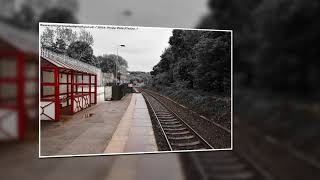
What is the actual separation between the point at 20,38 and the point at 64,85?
49 cm

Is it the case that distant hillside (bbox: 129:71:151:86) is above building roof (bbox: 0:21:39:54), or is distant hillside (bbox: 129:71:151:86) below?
below

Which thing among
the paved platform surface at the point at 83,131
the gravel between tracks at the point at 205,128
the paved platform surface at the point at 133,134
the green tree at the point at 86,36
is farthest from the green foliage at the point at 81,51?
the gravel between tracks at the point at 205,128

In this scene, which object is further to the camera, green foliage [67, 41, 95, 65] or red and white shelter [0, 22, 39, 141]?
green foliage [67, 41, 95, 65]

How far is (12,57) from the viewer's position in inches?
90.6

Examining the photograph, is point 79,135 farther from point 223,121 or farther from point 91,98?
point 223,121

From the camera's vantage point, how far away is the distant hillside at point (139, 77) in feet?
9.45

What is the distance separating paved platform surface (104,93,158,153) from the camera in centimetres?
267

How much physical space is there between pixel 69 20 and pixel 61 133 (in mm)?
871

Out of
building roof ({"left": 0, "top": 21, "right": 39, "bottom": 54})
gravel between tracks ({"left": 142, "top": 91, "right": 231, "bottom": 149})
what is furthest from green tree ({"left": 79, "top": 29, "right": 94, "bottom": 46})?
gravel between tracks ({"left": 142, "top": 91, "right": 231, "bottom": 149})

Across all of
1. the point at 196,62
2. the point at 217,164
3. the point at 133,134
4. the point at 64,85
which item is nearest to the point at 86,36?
the point at 64,85

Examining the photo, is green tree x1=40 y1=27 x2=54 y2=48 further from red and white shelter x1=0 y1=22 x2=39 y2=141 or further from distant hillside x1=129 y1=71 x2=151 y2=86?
distant hillside x1=129 y1=71 x2=151 y2=86

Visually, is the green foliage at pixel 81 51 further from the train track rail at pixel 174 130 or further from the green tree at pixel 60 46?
the train track rail at pixel 174 130

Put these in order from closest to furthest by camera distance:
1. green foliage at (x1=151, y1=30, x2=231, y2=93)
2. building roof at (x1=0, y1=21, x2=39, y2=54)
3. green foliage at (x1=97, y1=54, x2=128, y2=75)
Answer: building roof at (x1=0, y1=21, x2=39, y2=54) < green foliage at (x1=97, y1=54, x2=128, y2=75) < green foliage at (x1=151, y1=30, x2=231, y2=93)

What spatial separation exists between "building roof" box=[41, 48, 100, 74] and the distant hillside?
305 mm
